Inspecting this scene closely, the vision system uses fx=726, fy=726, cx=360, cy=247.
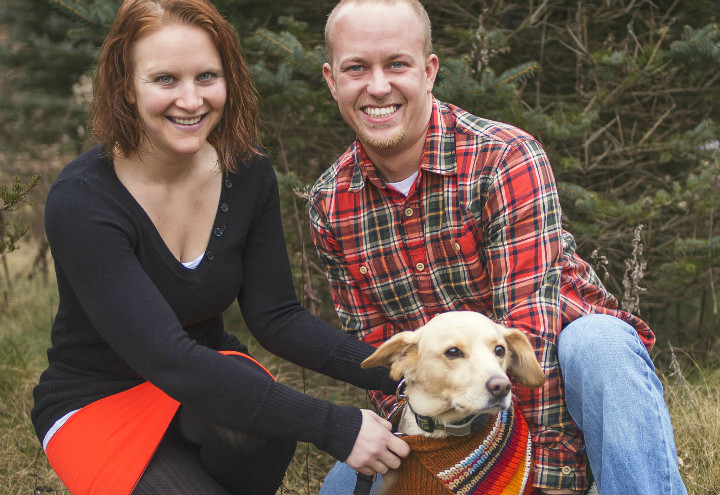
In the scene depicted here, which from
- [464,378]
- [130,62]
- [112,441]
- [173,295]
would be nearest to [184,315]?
[173,295]

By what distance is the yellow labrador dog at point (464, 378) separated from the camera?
2203 millimetres

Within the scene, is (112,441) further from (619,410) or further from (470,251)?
(619,410)

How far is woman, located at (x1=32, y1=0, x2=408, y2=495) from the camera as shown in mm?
2150

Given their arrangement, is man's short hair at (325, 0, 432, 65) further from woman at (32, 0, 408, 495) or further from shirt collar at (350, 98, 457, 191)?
woman at (32, 0, 408, 495)

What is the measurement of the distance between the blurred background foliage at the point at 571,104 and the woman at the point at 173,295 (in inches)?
50.6

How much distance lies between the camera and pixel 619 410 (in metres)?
2.12

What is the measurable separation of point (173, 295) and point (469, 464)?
108 cm

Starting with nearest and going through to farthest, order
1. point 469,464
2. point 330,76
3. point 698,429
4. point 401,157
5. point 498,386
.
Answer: point 498,386, point 469,464, point 401,157, point 330,76, point 698,429

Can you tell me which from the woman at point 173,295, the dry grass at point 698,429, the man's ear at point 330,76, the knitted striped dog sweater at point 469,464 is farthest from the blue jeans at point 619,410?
the man's ear at point 330,76

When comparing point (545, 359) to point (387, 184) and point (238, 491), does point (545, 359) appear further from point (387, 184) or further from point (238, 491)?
point (238, 491)

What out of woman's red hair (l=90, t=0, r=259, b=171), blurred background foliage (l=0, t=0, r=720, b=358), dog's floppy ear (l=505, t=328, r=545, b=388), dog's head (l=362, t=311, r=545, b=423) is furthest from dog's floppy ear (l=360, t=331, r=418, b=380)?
blurred background foliage (l=0, t=0, r=720, b=358)

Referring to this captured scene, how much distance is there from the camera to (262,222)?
8.73 feet

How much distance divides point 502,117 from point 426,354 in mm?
1771

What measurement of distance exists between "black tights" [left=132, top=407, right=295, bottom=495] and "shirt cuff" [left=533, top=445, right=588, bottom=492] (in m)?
0.85
